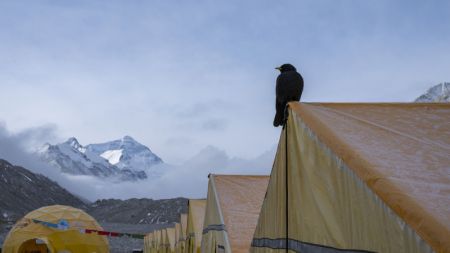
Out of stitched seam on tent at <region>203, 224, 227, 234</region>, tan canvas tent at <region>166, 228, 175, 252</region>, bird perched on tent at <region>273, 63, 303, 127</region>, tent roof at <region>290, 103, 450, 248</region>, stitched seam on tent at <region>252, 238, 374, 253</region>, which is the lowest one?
tan canvas tent at <region>166, 228, 175, 252</region>

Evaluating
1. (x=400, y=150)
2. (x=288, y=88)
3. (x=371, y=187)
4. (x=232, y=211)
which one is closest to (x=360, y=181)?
(x=371, y=187)

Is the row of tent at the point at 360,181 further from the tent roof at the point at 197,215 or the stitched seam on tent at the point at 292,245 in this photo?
the tent roof at the point at 197,215

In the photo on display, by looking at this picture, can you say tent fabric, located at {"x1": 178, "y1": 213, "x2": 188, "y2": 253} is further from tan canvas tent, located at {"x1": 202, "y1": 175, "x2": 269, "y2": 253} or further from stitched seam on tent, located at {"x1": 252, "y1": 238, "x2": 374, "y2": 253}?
stitched seam on tent, located at {"x1": 252, "y1": 238, "x2": 374, "y2": 253}

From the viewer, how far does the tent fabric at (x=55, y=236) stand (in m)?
24.2

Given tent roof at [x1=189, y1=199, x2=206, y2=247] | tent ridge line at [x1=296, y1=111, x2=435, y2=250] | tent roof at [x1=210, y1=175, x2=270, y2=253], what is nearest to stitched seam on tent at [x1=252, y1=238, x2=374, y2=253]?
tent ridge line at [x1=296, y1=111, x2=435, y2=250]

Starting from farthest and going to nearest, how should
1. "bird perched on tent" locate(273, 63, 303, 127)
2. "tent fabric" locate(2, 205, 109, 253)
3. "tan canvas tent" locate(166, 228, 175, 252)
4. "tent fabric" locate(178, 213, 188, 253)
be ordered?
1. "tent fabric" locate(2, 205, 109, 253)
2. "tan canvas tent" locate(166, 228, 175, 252)
3. "tent fabric" locate(178, 213, 188, 253)
4. "bird perched on tent" locate(273, 63, 303, 127)

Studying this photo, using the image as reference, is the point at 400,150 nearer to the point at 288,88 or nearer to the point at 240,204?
the point at 288,88

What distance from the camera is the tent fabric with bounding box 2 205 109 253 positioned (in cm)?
2419

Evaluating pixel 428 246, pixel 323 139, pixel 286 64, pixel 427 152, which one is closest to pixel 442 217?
pixel 428 246

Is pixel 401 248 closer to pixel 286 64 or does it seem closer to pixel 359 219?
pixel 359 219

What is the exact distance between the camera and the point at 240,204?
10.5m

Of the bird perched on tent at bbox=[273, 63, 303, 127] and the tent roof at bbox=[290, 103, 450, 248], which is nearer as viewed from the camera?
the tent roof at bbox=[290, 103, 450, 248]

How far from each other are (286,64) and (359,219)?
13.5 feet

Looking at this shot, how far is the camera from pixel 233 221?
9656mm
